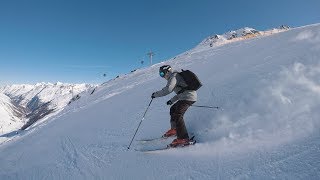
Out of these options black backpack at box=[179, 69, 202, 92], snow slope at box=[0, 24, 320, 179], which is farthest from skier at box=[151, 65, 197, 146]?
snow slope at box=[0, 24, 320, 179]

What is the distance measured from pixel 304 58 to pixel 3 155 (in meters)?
15.8

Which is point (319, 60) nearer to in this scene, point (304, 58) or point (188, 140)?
point (304, 58)

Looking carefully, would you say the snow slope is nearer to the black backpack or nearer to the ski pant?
the ski pant

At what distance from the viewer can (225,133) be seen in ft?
31.2

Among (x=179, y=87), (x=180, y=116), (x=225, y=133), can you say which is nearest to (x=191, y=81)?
(x=179, y=87)

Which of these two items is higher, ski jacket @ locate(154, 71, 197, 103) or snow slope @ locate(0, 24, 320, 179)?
ski jacket @ locate(154, 71, 197, 103)

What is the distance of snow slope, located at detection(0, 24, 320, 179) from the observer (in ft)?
25.9

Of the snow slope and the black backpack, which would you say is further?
the black backpack

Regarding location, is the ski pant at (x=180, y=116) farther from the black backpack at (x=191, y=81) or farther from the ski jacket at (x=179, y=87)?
the black backpack at (x=191, y=81)

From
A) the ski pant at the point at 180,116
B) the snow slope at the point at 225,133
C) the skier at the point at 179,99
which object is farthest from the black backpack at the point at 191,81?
the snow slope at the point at 225,133

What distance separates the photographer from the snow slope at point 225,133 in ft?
25.9

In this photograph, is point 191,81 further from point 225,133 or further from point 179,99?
point 225,133

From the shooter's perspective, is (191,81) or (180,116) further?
(180,116)

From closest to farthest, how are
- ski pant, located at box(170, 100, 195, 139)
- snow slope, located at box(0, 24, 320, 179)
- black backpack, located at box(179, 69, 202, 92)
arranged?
1. snow slope, located at box(0, 24, 320, 179)
2. black backpack, located at box(179, 69, 202, 92)
3. ski pant, located at box(170, 100, 195, 139)
